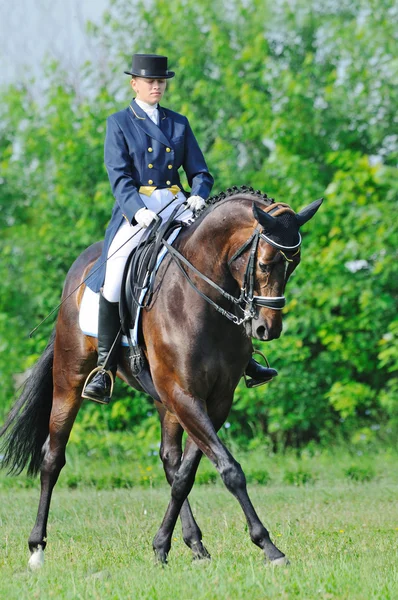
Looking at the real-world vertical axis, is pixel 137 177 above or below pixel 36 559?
above

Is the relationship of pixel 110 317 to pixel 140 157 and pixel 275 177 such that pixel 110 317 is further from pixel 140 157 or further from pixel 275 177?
pixel 275 177

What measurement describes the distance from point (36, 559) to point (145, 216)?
241 cm

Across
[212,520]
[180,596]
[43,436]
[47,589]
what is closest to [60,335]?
[43,436]

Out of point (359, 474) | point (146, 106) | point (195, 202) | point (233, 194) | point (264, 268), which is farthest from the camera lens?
point (359, 474)

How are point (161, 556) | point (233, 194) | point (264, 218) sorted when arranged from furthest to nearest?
point (161, 556) < point (233, 194) < point (264, 218)

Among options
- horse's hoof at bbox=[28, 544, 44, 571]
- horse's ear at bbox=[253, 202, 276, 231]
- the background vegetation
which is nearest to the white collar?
horse's ear at bbox=[253, 202, 276, 231]

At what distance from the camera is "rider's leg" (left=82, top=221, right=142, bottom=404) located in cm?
651

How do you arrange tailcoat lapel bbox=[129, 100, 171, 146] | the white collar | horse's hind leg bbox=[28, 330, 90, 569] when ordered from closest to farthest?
tailcoat lapel bbox=[129, 100, 171, 146] < the white collar < horse's hind leg bbox=[28, 330, 90, 569]

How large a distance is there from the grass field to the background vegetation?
258cm

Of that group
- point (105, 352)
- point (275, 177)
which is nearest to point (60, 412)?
point (105, 352)

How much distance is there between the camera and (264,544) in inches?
212

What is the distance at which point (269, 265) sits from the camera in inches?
210

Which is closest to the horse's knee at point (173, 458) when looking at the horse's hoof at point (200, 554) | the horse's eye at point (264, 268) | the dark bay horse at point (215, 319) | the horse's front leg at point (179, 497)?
the dark bay horse at point (215, 319)

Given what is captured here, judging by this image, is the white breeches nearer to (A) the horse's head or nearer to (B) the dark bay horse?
(B) the dark bay horse
